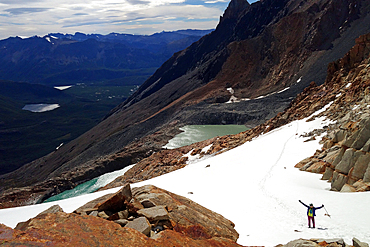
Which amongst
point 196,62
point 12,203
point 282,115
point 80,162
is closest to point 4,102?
point 196,62

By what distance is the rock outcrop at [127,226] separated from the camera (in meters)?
6.79

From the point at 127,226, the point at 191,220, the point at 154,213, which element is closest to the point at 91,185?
the point at 191,220

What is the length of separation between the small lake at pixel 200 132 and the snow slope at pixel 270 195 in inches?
754

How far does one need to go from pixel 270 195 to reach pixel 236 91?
5744cm

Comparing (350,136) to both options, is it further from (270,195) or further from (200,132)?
(200,132)

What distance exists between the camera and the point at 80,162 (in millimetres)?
53469

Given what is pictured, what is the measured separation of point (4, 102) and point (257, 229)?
649 feet

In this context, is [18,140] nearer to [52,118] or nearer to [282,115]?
[52,118]

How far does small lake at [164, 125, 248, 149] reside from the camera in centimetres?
4553

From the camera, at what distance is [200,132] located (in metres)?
51.4

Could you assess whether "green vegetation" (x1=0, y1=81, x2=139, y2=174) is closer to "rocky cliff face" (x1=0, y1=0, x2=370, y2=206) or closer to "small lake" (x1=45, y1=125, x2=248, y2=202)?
"rocky cliff face" (x1=0, y1=0, x2=370, y2=206)

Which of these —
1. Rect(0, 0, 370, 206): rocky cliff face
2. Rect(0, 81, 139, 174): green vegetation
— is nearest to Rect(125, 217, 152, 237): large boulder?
Rect(0, 0, 370, 206): rocky cliff face

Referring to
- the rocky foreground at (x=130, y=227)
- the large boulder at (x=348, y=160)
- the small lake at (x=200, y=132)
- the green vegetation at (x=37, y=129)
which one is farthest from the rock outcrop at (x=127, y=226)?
the green vegetation at (x=37, y=129)

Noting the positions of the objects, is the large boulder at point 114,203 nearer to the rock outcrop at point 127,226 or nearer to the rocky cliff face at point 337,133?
the rock outcrop at point 127,226
